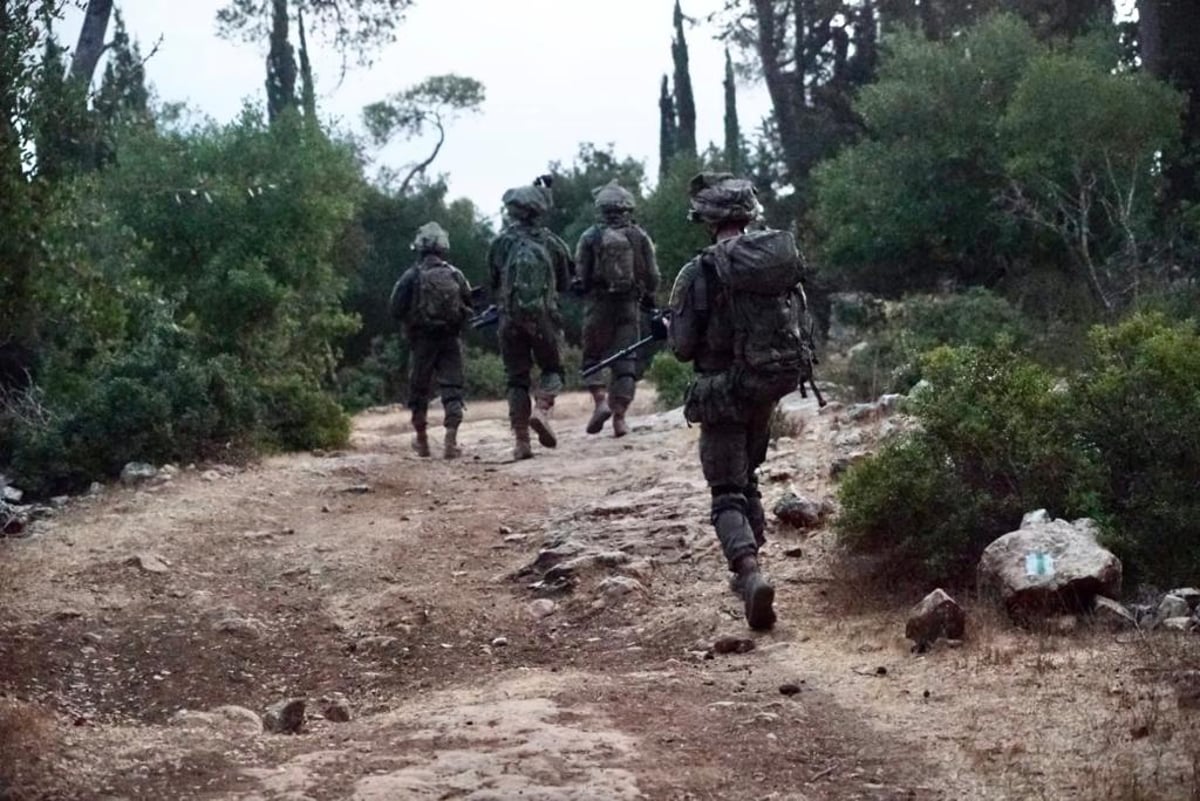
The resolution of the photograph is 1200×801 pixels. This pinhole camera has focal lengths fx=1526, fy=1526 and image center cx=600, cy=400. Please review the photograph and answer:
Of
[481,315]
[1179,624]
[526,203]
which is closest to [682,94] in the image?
[481,315]

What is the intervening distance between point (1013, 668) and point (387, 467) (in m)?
7.18

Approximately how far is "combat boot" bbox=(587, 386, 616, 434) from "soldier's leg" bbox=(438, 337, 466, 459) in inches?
44.1

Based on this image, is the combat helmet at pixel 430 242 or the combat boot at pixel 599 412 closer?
the combat helmet at pixel 430 242

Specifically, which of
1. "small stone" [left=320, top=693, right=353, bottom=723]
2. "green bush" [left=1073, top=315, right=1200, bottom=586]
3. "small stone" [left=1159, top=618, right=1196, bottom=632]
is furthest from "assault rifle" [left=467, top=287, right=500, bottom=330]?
"small stone" [left=1159, top=618, right=1196, bottom=632]

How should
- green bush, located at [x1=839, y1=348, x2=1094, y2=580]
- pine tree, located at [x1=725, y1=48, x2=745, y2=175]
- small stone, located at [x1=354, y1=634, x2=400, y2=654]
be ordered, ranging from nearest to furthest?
green bush, located at [x1=839, y1=348, x2=1094, y2=580] → small stone, located at [x1=354, y1=634, x2=400, y2=654] → pine tree, located at [x1=725, y1=48, x2=745, y2=175]

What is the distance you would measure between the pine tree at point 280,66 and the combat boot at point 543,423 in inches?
565

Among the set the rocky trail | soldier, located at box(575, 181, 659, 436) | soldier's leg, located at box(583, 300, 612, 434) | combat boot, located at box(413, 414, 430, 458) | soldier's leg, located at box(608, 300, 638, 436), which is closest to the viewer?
the rocky trail

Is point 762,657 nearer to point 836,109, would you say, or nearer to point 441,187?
point 836,109

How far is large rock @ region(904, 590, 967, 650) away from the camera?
6.14 m

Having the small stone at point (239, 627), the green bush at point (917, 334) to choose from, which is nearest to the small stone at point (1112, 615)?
the small stone at point (239, 627)

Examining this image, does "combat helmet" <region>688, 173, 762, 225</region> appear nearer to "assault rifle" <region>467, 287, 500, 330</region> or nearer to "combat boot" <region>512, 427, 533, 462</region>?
"combat boot" <region>512, 427, 533, 462</region>

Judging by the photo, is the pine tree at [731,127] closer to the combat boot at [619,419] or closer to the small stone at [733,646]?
the combat boot at [619,419]

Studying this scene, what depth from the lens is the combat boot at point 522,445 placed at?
12164mm

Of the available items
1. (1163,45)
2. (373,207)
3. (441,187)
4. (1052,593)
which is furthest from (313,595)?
(441,187)
